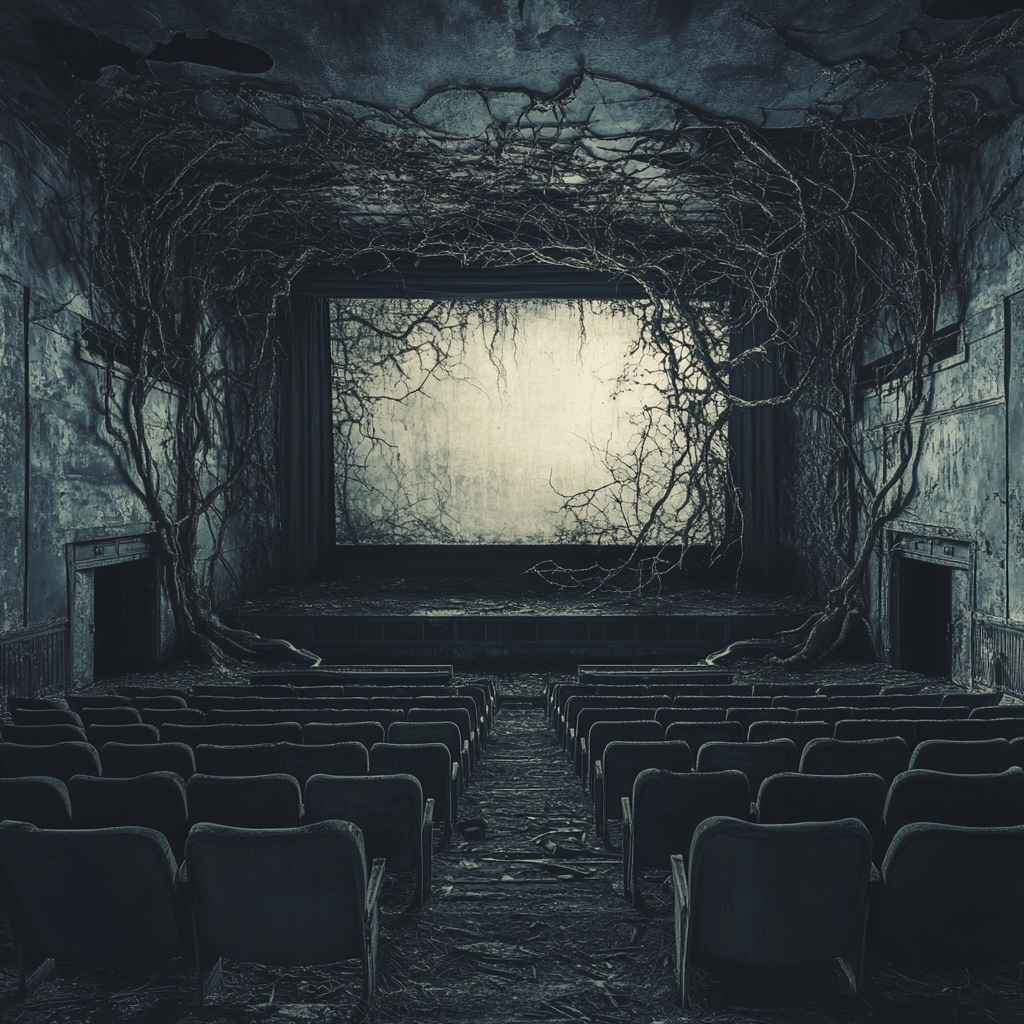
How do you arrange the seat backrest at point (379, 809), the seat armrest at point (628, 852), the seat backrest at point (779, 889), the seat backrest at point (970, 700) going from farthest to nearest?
the seat backrest at point (970, 700)
the seat armrest at point (628, 852)
the seat backrest at point (379, 809)
the seat backrest at point (779, 889)

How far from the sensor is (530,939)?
231 centimetres

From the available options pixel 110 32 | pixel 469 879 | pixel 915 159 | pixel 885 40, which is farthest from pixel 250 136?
pixel 469 879

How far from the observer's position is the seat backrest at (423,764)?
3.05 metres

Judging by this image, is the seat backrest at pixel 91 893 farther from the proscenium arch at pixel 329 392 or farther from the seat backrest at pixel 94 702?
the proscenium arch at pixel 329 392

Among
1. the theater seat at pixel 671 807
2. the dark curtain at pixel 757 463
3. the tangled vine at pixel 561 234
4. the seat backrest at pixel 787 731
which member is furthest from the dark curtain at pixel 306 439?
the theater seat at pixel 671 807

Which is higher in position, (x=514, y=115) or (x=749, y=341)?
(x=514, y=115)

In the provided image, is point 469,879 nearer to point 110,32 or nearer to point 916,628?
point 110,32

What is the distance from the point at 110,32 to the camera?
5.02m

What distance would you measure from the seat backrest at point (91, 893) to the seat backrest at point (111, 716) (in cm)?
205

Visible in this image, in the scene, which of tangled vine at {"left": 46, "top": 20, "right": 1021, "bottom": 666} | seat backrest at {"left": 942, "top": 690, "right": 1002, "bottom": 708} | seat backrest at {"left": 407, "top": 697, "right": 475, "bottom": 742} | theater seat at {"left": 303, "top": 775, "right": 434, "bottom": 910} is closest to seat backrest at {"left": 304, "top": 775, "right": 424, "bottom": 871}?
theater seat at {"left": 303, "top": 775, "right": 434, "bottom": 910}

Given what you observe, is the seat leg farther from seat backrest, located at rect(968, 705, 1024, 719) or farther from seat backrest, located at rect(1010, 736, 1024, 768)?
seat backrest, located at rect(968, 705, 1024, 719)

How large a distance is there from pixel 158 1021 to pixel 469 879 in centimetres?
118

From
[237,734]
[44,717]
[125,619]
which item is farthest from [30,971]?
[125,619]

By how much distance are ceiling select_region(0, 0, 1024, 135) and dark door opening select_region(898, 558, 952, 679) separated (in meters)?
4.34
